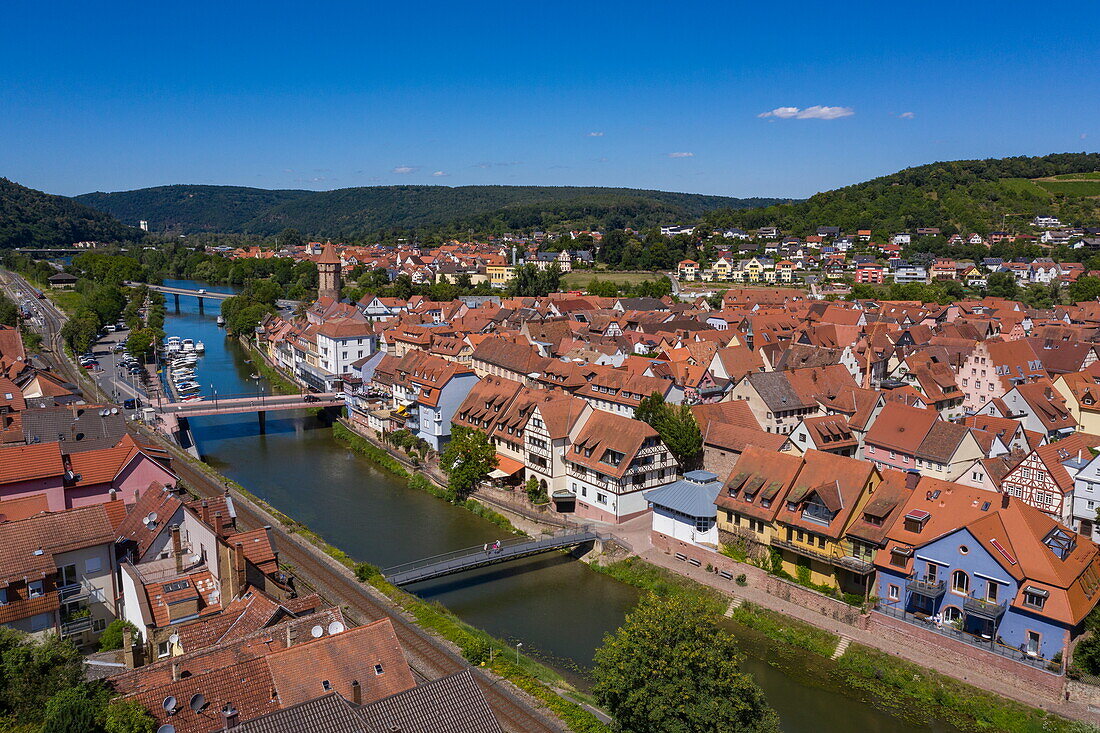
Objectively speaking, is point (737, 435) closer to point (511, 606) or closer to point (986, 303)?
point (511, 606)

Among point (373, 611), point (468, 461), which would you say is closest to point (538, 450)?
point (468, 461)

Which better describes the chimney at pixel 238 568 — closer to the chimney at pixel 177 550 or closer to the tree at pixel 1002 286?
the chimney at pixel 177 550

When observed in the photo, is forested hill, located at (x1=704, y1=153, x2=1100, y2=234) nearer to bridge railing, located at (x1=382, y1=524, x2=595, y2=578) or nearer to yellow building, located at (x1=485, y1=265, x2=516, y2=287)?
yellow building, located at (x1=485, y1=265, x2=516, y2=287)

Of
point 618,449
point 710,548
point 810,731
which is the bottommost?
point 810,731

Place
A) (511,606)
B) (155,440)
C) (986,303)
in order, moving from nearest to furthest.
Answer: (511,606), (155,440), (986,303)

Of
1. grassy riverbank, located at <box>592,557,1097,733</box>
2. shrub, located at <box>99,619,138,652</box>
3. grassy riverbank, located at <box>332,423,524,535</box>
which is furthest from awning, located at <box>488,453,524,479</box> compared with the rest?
shrub, located at <box>99,619,138,652</box>

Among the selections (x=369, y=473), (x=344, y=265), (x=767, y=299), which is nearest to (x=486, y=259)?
(x=344, y=265)

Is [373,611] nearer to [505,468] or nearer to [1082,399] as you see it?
[505,468]
